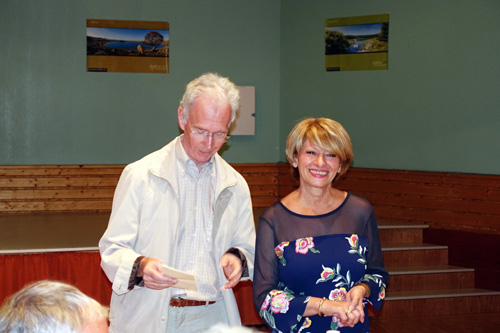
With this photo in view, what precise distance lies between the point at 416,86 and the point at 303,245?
5434 mm

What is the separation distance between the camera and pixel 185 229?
2.40 m

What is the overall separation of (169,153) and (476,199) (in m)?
5.06

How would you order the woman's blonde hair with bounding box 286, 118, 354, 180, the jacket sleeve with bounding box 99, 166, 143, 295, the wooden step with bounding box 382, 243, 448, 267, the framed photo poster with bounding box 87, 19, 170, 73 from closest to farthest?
1. the jacket sleeve with bounding box 99, 166, 143, 295
2. the woman's blonde hair with bounding box 286, 118, 354, 180
3. the wooden step with bounding box 382, 243, 448, 267
4. the framed photo poster with bounding box 87, 19, 170, 73

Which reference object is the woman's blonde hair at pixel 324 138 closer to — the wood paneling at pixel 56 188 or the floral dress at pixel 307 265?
the floral dress at pixel 307 265

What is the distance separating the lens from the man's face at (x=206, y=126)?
2.38 m

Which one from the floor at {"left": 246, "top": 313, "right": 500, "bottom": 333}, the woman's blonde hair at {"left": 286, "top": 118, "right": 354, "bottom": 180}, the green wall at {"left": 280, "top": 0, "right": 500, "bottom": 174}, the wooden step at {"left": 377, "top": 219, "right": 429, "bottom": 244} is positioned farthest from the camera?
Result: the wooden step at {"left": 377, "top": 219, "right": 429, "bottom": 244}

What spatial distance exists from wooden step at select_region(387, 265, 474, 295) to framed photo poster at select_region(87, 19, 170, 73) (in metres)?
4.48

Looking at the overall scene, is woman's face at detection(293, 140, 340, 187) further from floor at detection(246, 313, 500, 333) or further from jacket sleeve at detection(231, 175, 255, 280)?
floor at detection(246, 313, 500, 333)

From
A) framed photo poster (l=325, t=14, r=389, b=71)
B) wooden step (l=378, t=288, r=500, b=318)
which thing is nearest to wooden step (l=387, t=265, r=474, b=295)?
wooden step (l=378, t=288, r=500, b=318)

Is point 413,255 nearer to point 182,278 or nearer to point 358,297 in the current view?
point 358,297

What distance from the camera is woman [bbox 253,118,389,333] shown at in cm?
230

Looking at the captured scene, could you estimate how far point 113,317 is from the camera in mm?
2416

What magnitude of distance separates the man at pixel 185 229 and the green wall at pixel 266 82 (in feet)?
16.2

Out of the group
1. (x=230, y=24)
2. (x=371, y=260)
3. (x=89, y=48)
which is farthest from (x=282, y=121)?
(x=371, y=260)
